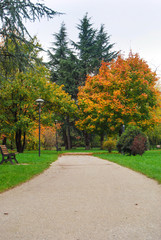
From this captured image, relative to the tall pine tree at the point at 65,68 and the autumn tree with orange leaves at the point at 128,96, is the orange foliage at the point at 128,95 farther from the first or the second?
the tall pine tree at the point at 65,68

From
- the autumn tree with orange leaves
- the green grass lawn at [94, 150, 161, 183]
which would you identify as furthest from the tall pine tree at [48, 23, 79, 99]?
the green grass lawn at [94, 150, 161, 183]

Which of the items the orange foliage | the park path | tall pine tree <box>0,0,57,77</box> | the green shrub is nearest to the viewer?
the park path

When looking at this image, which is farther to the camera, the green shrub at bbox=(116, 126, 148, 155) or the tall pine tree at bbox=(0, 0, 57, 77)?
the green shrub at bbox=(116, 126, 148, 155)

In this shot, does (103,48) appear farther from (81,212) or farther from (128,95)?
(81,212)

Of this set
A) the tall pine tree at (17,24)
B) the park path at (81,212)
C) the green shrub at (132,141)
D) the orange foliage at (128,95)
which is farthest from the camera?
the orange foliage at (128,95)

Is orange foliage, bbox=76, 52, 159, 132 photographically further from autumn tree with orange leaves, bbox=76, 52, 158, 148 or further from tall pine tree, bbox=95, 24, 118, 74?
tall pine tree, bbox=95, 24, 118, 74

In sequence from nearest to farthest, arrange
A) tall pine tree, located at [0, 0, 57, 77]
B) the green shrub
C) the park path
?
the park path
tall pine tree, located at [0, 0, 57, 77]
the green shrub

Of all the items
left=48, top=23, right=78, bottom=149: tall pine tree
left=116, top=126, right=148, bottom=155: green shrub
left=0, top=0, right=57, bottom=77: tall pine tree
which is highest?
left=48, top=23, right=78, bottom=149: tall pine tree

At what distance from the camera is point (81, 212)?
457 cm

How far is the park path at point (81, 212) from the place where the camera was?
3.50 meters

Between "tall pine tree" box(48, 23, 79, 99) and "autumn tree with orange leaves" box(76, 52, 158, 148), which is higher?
"tall pine tree" box(48, 23, 79, 99)

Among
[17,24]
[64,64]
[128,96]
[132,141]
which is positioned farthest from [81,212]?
[64,64]

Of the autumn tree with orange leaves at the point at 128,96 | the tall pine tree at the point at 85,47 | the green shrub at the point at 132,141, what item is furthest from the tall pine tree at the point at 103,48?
the green shrub at the point at 132,141

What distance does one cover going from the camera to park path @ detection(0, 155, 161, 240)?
11.5 feet
